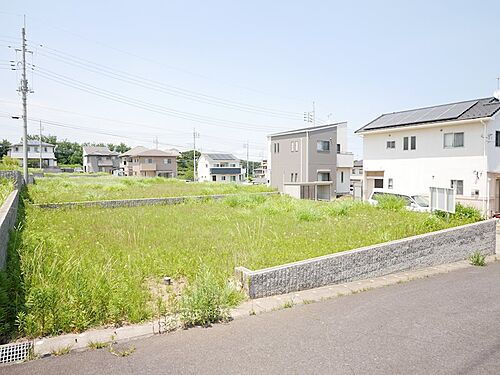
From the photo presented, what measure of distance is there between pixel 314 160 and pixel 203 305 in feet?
83.3

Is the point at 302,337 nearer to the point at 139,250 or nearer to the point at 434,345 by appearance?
the point at 434,345

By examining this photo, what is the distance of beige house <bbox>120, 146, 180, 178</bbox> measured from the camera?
5378 centimetres

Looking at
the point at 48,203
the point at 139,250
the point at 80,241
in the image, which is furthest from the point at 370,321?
the point at 48,203

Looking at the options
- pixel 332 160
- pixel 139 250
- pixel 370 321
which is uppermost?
pixel 332 160

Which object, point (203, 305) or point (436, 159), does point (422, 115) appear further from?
point (203, 305)

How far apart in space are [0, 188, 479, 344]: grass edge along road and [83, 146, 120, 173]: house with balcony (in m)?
54.5

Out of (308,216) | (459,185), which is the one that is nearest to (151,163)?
(459,185)

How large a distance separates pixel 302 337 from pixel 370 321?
100 centimetres

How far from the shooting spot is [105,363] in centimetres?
296

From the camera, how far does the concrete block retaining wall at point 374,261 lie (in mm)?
4914

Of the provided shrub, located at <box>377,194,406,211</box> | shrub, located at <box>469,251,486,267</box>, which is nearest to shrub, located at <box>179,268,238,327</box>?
shrub, located at <box>469,251,486,267</box>

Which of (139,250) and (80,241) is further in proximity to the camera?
(80,241)

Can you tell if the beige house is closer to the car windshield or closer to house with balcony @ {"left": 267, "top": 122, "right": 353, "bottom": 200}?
house with balcony @ {"left": 267, "top": 122, "right": 353, "bottom": 200}

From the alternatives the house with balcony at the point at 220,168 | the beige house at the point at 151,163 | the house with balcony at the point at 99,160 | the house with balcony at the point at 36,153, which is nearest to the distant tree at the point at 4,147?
the house with balcony at the point at 36,153
